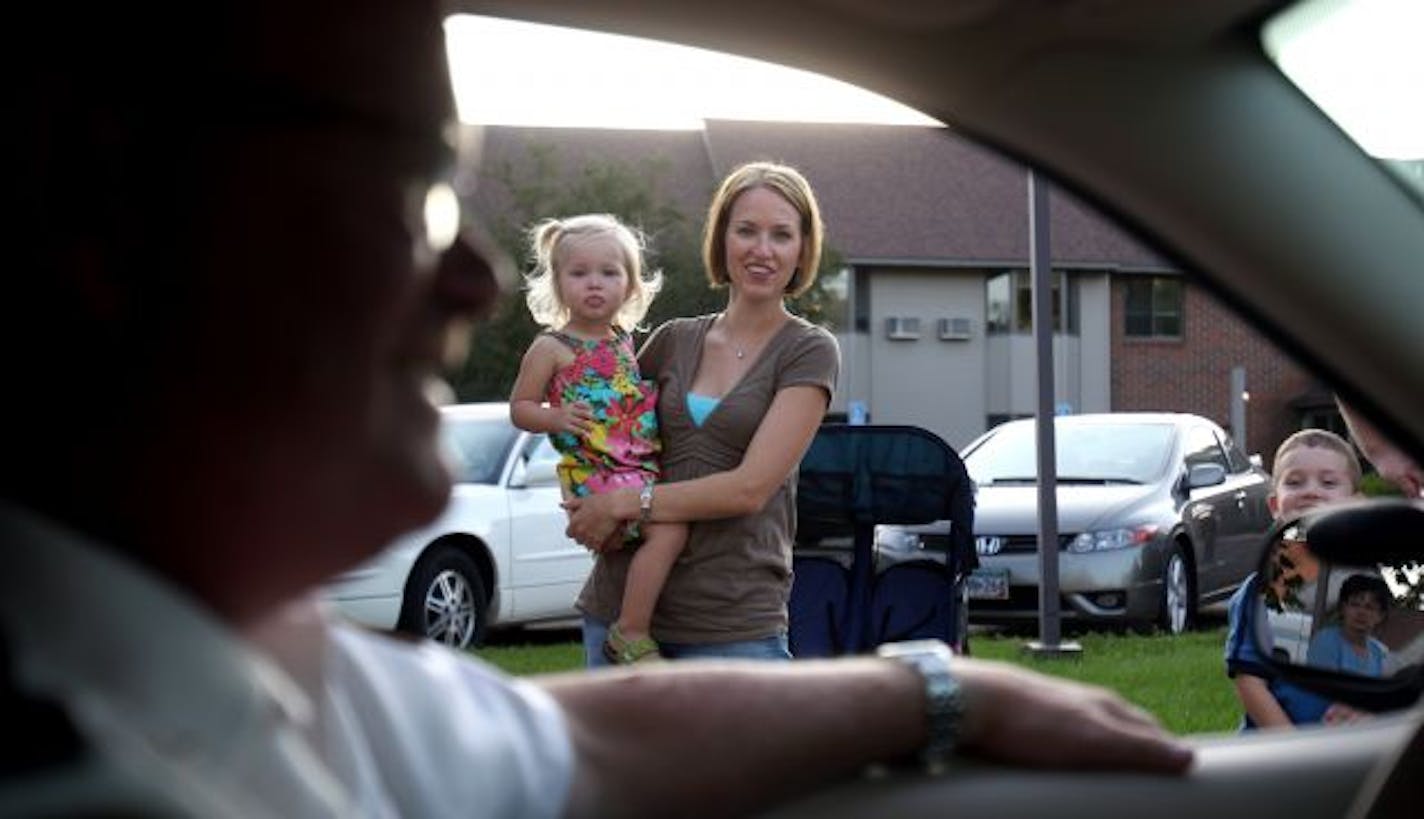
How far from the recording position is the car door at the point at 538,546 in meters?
11.7

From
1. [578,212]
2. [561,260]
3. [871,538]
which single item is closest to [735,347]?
[561,260]

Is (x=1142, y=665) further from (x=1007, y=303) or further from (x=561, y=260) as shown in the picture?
(x=1007, y=303)

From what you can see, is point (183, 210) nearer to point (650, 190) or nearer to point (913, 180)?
point (650, 190)

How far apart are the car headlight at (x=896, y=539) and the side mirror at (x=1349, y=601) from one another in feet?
13.9

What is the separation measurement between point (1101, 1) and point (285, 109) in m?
0.83

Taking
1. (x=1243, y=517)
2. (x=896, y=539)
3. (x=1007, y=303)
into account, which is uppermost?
(x=1007, y=303)

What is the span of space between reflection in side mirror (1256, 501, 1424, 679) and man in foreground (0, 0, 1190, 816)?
3.14ft

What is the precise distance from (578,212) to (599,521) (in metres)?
28.1

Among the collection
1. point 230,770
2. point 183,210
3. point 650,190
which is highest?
point 650,190

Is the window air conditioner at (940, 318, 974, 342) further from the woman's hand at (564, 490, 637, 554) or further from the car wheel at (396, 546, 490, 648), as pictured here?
the woman's hand at (564, 490, 637, 554)

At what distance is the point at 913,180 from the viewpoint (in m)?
39.4

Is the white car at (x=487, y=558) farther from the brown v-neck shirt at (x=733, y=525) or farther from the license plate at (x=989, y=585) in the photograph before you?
the brown v-neck shirt at (x=733, y=525)

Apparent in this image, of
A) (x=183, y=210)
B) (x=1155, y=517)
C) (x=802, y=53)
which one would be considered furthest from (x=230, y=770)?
(x=1155, y=517)

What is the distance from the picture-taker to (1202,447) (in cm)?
1239
